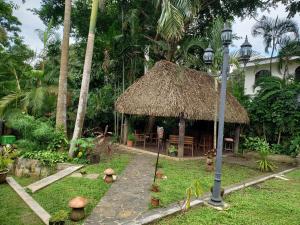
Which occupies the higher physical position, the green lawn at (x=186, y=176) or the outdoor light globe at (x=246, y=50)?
the outdoor light globe at (x=246, y=50)

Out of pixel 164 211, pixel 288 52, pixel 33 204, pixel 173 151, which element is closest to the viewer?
pixel 164 211

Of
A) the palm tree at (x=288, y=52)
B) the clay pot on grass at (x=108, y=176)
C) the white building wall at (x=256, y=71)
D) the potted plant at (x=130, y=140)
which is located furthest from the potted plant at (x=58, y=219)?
the white building wall at (x=256, y=71)

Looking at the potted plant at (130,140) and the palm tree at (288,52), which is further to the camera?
the palm tree at (288,52)

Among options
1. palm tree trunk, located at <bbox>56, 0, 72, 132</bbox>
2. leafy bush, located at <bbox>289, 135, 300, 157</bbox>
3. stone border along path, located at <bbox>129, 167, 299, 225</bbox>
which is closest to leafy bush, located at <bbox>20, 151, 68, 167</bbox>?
palm tree trunk, located at <bbox>56, 0, 72, 132</bbox>

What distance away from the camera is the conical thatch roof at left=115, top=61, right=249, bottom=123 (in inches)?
419

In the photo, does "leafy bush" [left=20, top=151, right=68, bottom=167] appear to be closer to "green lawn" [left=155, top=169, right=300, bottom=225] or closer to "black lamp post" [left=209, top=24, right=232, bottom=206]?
"green lawn" [left=155, top=169, right=300, bottom=225]

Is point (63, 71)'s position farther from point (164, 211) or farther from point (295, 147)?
point (295, 147)

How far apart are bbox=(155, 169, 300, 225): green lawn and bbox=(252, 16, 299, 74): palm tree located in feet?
38.8

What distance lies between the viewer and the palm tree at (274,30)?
1572cm

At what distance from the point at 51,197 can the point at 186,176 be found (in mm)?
4024

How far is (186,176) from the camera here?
795 cm

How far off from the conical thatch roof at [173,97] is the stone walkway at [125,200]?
10.4ft

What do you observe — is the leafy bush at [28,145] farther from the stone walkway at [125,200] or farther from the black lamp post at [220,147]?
the black lamp post at [220,147]

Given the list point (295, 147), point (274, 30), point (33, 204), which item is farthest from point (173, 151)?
point (274, 30)
